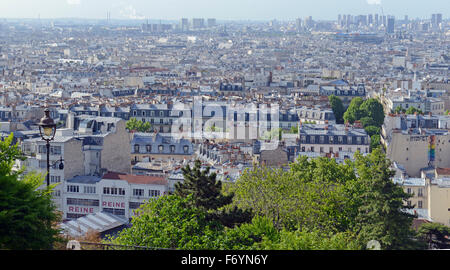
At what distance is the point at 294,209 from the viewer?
1962cm

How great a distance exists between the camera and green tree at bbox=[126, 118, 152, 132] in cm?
4791

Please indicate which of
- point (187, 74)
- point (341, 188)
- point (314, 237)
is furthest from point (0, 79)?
point (314, 237)

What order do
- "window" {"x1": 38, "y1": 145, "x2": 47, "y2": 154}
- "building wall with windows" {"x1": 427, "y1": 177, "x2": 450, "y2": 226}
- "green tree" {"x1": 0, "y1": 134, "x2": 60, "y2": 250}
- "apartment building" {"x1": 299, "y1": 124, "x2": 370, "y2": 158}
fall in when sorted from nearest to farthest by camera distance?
1. "green tree" {"x1": 0, "y1": 134, "x2": 60, "y2": 250}
2. "building wall with windows" {"x1": 427, "y1": 177, "x2": 450, "y2": 226}
3. "window" {"x1": 38, "y1": 145, "x2": 47, "y2": 154}
4. "apartment building" {"x1": 299, "y1": 124, "x2": 370, "y2": 158}

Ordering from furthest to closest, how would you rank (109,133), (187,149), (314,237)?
(187,149) → (109,133) → (314,237)

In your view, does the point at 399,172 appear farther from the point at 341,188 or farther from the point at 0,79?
the point at 0,79

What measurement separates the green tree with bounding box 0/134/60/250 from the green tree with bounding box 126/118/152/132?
3500 centimetres

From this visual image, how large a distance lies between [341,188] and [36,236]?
11003mm

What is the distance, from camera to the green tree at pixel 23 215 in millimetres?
11531

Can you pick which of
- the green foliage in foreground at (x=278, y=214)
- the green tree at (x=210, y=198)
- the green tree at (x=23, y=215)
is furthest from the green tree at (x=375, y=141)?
the green tree at (x=23, y=215)

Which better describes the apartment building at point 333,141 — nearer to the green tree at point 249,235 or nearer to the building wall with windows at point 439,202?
the building wall with windows at point 439,202

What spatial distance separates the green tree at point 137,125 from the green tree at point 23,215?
35.0 metres

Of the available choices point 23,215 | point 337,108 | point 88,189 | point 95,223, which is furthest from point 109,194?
point 337,108

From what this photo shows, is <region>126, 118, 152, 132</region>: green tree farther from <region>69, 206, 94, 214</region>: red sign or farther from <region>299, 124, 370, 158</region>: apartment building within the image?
<region>69, 206, 94, 214</region>: red sign

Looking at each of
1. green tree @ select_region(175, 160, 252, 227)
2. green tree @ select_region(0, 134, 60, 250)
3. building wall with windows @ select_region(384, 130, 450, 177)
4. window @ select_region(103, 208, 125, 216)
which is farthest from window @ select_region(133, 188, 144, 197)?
green tree @ select_region(0, 134, 60, 250)
